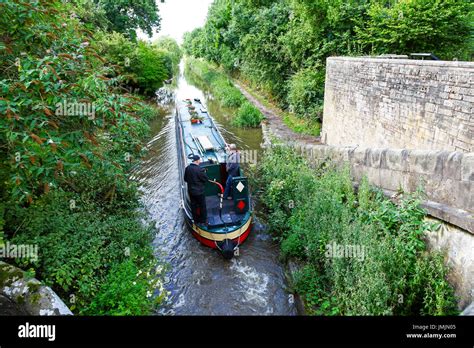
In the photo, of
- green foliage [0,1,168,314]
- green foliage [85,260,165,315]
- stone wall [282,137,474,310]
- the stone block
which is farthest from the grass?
green foliage [85,260,165,315]

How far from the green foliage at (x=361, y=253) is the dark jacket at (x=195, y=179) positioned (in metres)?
1.96

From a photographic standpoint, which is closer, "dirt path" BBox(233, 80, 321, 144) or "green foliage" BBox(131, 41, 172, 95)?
"dirt path" BBox(233, 80, 321, 144)

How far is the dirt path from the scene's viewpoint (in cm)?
1357

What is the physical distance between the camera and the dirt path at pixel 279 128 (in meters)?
13.6

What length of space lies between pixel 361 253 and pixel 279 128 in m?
10.9

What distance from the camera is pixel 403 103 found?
7398 millimetres

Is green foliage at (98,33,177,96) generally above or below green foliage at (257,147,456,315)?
above

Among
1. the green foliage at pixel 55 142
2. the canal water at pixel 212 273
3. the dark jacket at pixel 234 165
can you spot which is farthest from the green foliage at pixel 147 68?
the green foliage at pixel 55 142

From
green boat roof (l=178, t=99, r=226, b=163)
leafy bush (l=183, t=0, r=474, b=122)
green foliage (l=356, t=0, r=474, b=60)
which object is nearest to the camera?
green boat roof (l=178, t=99, r=226, b=163)

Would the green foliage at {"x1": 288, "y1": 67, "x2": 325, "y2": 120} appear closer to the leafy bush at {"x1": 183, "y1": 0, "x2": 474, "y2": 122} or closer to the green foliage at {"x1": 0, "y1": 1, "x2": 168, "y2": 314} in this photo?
the leafy bush at {"x1": 183, "y1": 0, "x2": 474, "y2": 122}

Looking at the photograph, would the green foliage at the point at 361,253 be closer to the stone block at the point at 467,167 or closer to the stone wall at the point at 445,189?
the stone wall at the point at 445,189

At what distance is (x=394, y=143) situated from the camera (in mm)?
7852

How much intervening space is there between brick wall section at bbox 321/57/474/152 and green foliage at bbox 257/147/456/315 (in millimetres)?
1678

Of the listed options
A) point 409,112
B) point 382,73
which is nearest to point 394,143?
point 409,112
